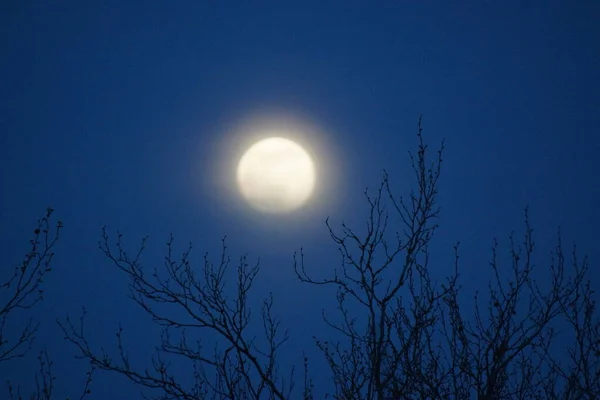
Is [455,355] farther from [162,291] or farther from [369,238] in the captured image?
[162,291]

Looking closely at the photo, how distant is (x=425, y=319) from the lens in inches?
205

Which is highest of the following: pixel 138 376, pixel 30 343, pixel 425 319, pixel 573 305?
pixel 573 305

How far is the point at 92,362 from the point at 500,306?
16.4 feet

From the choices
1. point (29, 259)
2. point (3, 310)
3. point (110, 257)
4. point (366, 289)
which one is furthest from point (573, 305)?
point (3, 310)

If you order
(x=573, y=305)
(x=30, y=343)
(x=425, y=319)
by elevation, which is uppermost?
(x=573, y=305)

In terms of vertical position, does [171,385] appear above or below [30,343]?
below

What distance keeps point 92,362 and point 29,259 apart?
59.6 inches

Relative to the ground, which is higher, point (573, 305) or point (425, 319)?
point (573, 305)

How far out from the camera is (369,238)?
16.4 feet

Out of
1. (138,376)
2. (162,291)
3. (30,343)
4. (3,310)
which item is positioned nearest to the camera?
(138,376)

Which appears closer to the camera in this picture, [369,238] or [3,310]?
[369,238]

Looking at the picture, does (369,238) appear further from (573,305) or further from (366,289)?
(573,305)

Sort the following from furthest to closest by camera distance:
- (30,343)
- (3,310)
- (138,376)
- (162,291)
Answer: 1. (30,343)
2. (3,310)
3. (162,291)
4. (138,376)

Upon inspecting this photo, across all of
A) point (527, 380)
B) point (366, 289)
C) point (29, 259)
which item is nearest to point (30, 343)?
point (29, 259)
